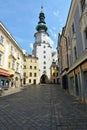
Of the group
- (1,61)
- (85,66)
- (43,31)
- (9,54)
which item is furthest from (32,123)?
(43,31)

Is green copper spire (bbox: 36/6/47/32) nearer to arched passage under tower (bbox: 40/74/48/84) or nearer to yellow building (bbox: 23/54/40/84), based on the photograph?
yellow building (bbox: 23/54/40/84)

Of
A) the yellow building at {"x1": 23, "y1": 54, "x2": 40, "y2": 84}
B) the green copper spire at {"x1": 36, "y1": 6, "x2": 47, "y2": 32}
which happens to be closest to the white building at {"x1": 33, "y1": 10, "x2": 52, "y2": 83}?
the green copper spire at {"x1": 36, "y1": 6, "x2": 47, "y2": 32}

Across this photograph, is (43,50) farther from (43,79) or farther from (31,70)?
(43,79)

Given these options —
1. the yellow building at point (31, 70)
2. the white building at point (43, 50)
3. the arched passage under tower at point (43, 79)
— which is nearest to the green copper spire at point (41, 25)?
the white building at point (43, 50)

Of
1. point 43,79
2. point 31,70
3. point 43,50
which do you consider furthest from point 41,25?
point 43,79

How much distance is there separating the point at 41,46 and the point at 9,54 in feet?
136

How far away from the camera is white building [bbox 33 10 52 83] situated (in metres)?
64.9

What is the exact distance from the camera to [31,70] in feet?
191

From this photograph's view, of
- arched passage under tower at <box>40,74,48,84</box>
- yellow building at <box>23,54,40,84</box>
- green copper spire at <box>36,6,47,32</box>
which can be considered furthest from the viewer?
green copper spire at <box>36,6,47,32</box>

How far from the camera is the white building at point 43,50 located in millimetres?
64938

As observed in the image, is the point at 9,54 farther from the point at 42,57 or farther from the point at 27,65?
the point at 42,57

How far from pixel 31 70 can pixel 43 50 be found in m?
14.1

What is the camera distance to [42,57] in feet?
215

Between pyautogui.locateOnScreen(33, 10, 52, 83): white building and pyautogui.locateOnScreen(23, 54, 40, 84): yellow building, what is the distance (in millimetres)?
5391
